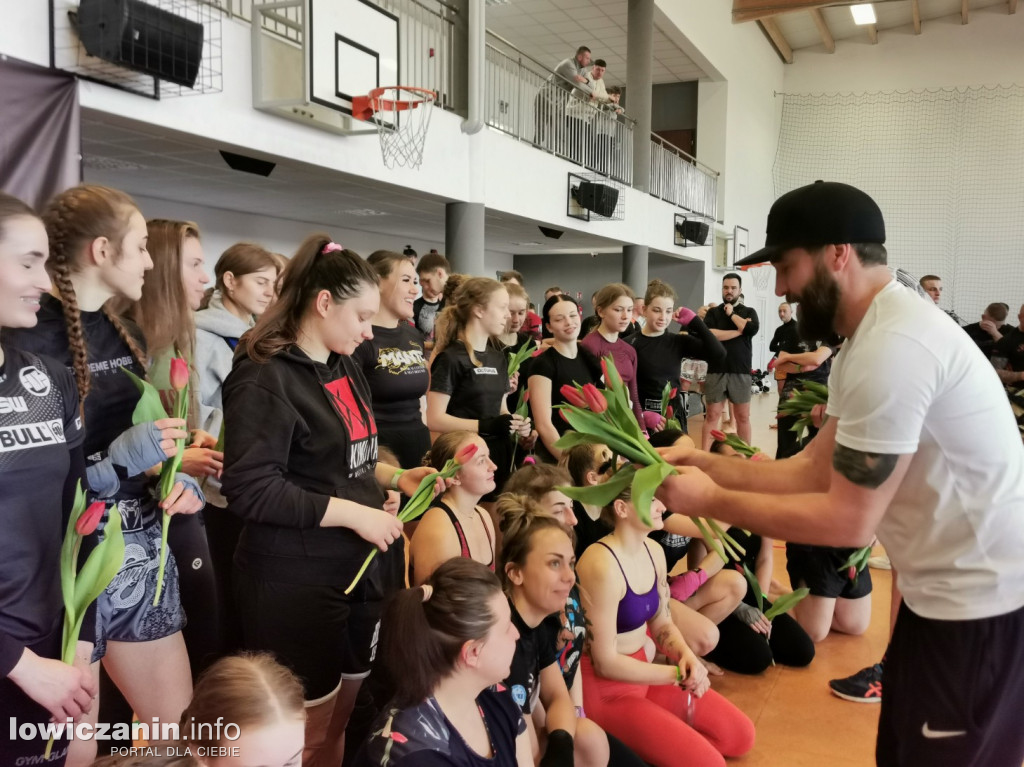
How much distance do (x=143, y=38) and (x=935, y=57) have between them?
16.7 meters

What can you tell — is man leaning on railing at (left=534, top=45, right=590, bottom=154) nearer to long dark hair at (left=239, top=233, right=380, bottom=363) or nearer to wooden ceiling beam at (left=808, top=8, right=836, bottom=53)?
wooden ceiling beam at (left=808, top=8, right=836, bottom=53)

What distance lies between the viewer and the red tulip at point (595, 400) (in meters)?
1.99

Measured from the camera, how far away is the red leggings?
2.70m

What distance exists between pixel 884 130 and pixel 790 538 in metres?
17.4

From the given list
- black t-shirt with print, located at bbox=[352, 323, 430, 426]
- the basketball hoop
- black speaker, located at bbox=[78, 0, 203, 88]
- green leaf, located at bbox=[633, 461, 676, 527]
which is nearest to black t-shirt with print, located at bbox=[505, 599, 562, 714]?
green leaf, located at bbox=[633, 461, 676, 527]

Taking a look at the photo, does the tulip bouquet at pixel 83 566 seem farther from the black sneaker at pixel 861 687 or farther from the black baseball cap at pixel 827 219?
the black sneaker at pixel 861 687

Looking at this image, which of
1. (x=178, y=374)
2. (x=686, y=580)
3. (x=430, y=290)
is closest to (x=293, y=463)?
(x=178, y=374)

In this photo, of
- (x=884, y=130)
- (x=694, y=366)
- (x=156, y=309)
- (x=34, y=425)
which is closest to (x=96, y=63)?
(x=156, y=309)

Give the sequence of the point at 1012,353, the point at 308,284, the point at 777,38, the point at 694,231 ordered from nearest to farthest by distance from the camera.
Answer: the point at 308,284 → the point at 1012,353 → the point at 694,231 → the point at 777,38

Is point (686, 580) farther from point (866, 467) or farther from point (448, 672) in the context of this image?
point (866, 467)

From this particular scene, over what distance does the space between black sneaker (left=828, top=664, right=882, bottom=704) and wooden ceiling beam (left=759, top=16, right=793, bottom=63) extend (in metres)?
14.9

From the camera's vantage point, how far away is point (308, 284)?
204cm

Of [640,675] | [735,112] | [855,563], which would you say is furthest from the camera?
[735,112]

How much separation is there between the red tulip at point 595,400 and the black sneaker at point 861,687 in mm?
2178
